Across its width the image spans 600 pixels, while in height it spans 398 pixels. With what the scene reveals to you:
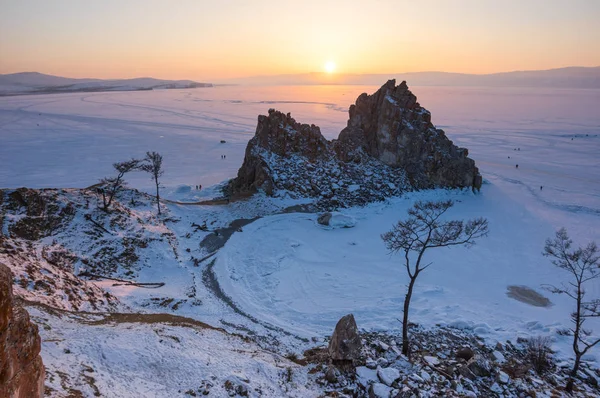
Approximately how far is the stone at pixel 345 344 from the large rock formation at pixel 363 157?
82.7 feet

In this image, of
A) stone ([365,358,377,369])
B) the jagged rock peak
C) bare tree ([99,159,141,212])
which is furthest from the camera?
the jagged rock peak

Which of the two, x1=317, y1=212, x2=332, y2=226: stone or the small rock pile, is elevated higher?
x1=317, y1=212, x2=332, y2=226: stone

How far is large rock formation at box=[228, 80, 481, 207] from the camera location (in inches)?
1624

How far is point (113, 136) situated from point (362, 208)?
6785 centimetres

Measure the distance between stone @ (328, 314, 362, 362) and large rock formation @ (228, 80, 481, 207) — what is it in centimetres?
2520

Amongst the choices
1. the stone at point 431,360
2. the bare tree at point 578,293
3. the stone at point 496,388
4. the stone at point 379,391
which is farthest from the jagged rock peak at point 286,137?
the stone at point 379,391

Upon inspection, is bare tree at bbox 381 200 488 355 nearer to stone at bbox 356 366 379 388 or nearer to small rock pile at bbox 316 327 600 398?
small rock pile at bbox 316 327 600 398

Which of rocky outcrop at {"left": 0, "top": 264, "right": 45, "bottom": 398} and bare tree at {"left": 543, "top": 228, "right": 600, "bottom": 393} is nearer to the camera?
rocky outcrop at {"left": 0, "top": 264, "right": 45, "bottom": 398}

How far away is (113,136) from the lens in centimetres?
8319

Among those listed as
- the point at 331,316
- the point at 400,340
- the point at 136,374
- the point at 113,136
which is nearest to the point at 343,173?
the point at 331,316

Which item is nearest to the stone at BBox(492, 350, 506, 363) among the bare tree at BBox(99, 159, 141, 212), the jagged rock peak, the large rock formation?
the large rock formation

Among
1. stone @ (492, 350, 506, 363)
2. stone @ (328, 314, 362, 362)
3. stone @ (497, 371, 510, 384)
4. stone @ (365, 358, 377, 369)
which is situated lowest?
stone @ (492, 350, 506, 363)

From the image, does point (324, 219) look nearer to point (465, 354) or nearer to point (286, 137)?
point (286, 137)

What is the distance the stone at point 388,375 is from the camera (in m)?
13.3
